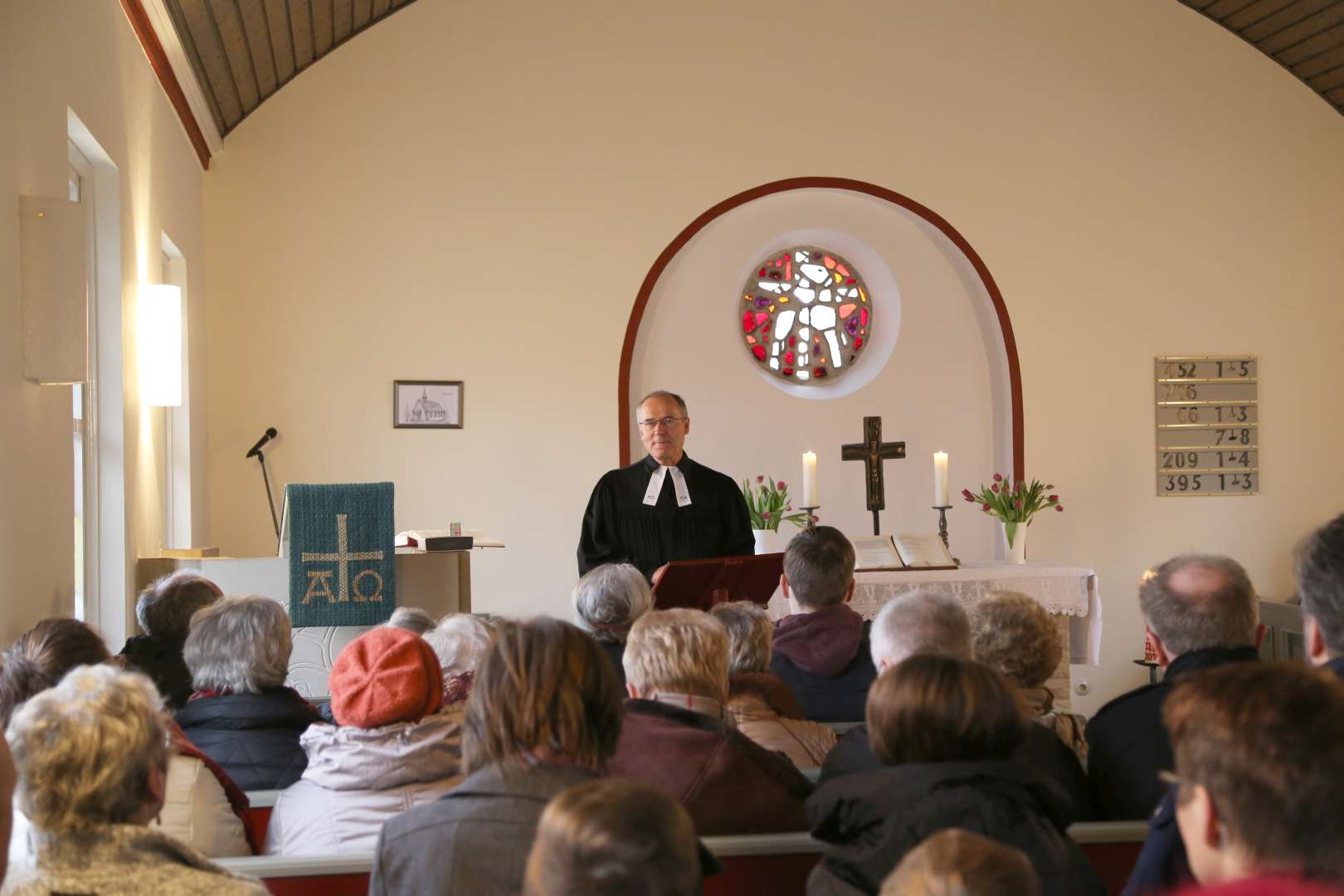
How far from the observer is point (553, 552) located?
802 centimetres

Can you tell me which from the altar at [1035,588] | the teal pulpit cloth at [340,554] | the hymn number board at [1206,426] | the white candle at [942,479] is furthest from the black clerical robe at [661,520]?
the hymn number board at [1206,426]

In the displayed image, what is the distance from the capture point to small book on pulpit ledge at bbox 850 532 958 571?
6.91 metres

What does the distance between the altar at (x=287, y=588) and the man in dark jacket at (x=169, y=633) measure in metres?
1.02

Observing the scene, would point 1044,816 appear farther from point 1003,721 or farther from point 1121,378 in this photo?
point 1121,378

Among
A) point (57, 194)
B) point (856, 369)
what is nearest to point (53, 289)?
point (57, 194)

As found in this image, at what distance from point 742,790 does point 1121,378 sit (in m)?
6.74

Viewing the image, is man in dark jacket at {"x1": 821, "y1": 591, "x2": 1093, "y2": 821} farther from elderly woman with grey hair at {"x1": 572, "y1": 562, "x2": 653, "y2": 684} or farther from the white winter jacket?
elderly woman with grey hair at {"x1": 572, "y1": 562, "x2": 653, "y2": 684}

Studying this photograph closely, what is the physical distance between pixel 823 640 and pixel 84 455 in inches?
122

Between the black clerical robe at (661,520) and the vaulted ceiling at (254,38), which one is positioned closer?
the black clerical robe at (661,520)

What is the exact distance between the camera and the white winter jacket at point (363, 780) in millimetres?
2441

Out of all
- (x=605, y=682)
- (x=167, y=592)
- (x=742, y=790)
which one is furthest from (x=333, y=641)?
(x=605, y=682)

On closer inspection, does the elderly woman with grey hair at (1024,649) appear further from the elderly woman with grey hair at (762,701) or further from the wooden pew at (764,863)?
the wooden pew at (764,863)

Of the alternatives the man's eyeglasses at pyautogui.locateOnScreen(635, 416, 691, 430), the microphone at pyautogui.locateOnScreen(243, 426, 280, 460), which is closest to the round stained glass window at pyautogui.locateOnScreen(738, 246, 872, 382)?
the microphone at pyautogui.locateOnScreen(243, 426, 280, 460)

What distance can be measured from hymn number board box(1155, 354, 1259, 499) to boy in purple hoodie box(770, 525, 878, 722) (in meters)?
5.31
